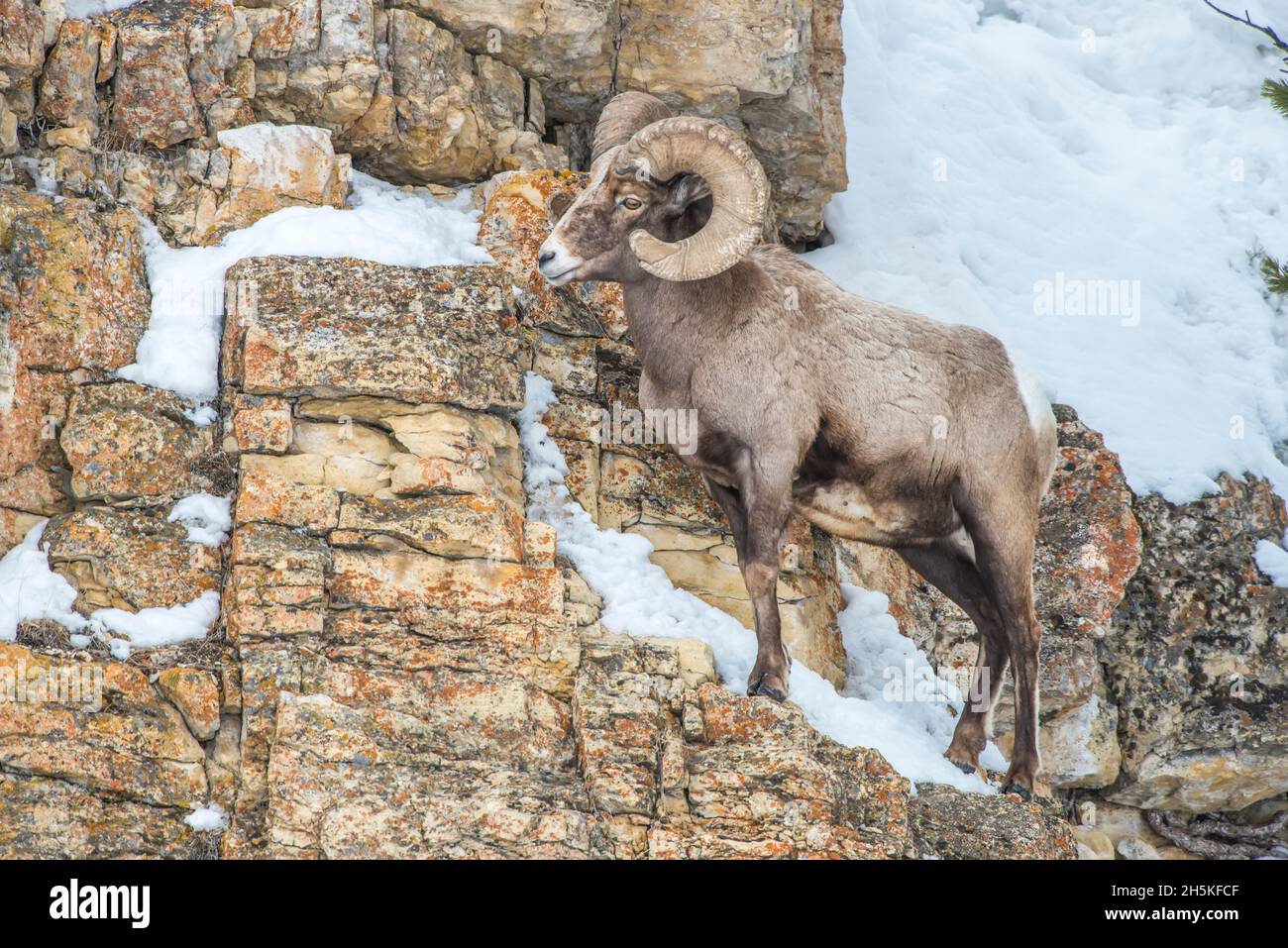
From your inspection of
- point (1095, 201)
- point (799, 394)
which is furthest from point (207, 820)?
point (1095, 201)

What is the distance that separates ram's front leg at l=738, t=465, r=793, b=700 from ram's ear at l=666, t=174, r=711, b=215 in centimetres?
167

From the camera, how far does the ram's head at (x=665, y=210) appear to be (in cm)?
909

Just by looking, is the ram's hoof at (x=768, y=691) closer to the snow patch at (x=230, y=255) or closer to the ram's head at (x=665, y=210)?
the ram's head at (x=665, y=210)

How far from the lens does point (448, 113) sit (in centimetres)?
1103

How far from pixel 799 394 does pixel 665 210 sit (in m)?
1.39

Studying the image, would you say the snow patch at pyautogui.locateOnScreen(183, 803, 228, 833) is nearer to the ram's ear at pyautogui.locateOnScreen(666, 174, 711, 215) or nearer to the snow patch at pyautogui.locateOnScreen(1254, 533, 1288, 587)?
the ram's ear at pyautogui.locateOnScreen(666, 174, 711, 215)

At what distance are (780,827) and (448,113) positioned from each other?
224 inches

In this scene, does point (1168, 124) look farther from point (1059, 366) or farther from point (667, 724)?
point (667, 724)

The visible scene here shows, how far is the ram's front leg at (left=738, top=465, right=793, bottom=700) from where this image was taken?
30.0 feet

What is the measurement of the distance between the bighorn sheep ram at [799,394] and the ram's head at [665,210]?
0.01m

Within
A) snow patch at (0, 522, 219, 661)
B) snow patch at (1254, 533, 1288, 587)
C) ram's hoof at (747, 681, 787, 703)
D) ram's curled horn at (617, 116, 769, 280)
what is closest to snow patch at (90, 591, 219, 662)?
snow patch at (0, 522, 219, 661)

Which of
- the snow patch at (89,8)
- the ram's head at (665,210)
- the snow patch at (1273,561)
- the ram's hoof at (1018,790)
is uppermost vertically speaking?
the snow patch at (89,8)

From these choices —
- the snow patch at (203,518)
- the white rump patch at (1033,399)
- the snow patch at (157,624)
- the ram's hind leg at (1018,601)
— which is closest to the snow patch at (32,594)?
the snow patch at (157,624)

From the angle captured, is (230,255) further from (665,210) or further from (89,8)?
(665,210)
